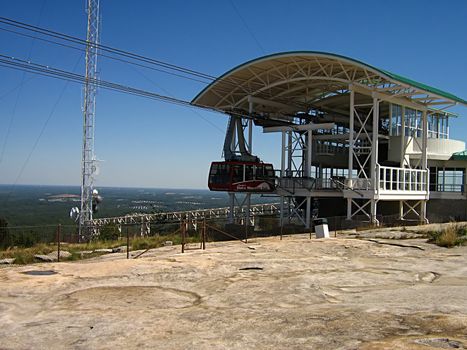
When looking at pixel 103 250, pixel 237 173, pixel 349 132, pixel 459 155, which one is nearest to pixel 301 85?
pixel 349 132

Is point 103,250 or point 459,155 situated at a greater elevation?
point 459,155

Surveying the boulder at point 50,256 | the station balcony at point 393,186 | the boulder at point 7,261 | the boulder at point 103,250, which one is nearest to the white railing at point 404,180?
the station balcony at point 393,186

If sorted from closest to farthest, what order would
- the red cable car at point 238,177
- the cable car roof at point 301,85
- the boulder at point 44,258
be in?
the boulder at point 44,258
the cable car roof at point 301,85
the red cable car at point 238,177

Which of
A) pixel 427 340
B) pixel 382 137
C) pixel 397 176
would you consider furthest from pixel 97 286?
pixel 382 137

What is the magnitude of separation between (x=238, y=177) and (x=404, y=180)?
11.7 metres

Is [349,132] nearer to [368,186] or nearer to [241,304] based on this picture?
[368,186]

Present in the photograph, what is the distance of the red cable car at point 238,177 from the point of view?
115ft

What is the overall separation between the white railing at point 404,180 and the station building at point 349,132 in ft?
0.24

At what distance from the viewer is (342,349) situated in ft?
22.3

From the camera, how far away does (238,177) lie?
35312 mm

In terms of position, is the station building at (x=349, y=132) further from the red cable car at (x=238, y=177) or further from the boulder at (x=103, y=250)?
the boulder at (x=103, y=250)

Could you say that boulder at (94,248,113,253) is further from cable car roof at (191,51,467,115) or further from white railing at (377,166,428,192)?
white railing at (377,166,428,192)

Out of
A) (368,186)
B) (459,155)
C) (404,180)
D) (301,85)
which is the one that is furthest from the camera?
(459,155)

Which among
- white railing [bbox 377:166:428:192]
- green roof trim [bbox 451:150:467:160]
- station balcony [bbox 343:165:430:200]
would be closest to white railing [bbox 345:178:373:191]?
station balcony [bbox 343:165:430:200]
